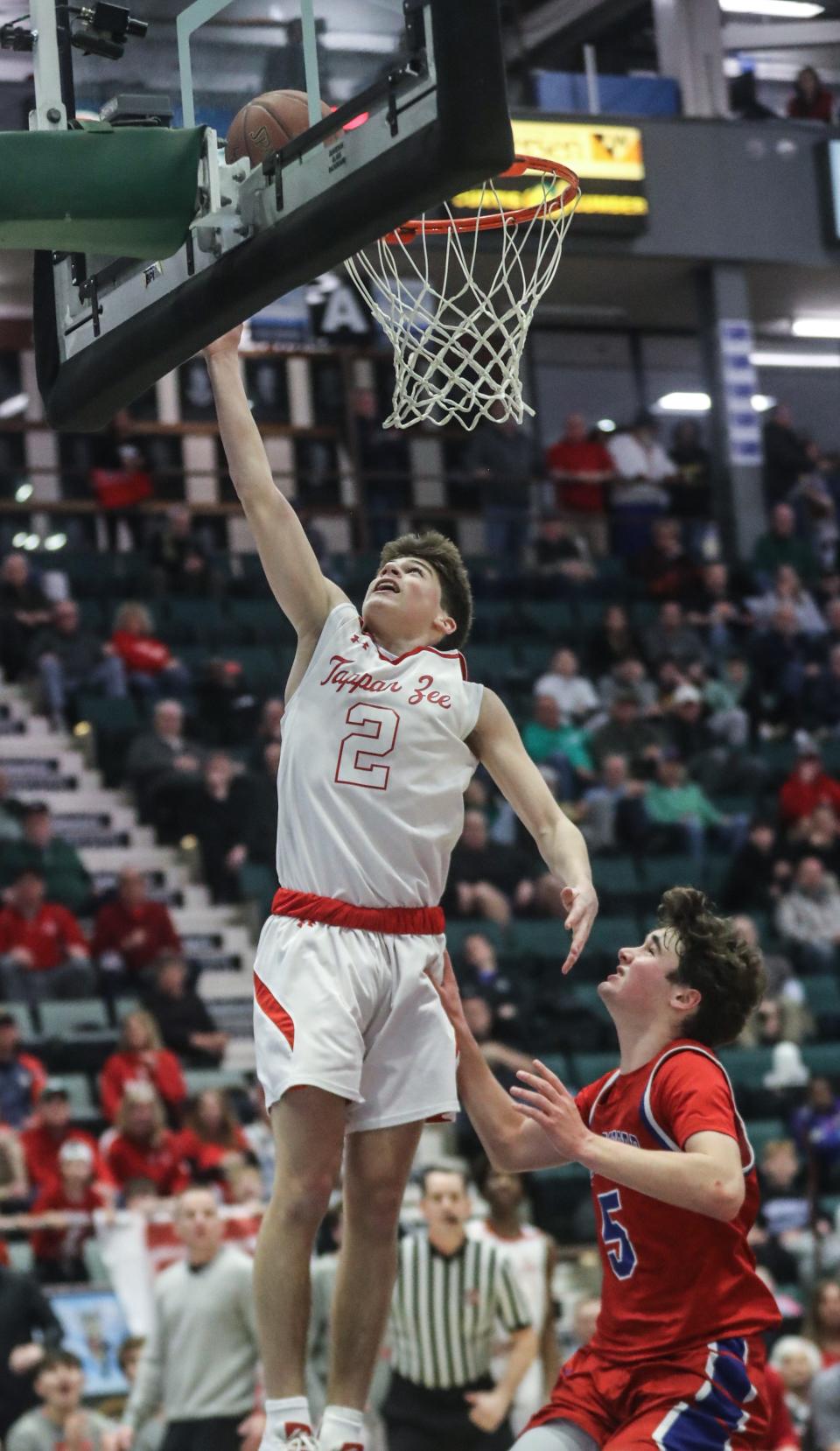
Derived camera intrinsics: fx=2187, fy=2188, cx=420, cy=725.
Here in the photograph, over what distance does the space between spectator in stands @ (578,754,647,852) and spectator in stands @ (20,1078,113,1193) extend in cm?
603

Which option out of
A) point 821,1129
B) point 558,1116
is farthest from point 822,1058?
point 558,1116

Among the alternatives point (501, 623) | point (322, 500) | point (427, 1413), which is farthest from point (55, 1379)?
point (322, 500)

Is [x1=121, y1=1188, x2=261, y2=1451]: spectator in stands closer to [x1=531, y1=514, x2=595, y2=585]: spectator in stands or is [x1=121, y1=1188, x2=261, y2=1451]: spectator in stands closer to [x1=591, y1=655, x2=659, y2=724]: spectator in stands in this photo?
[x1=591, y1=655, x2=659, y2=724]: spectator in stands

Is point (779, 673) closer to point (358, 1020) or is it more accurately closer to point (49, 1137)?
point (49, 1137)

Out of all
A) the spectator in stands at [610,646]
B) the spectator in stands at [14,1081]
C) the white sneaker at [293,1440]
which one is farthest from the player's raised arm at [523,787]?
the spectator in stands at [610,646]

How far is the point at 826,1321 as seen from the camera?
35.1 ft

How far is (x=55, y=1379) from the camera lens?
9070mm

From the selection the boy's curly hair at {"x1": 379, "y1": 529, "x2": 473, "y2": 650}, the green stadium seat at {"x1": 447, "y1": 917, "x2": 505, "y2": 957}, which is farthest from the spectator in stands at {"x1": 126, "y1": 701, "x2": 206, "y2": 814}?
the boy's curly hair at {"x1": 379, "y1": 529, "x2": 473, "y2": 650}

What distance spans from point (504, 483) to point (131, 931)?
25.4 feet

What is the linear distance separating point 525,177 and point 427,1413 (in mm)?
4837

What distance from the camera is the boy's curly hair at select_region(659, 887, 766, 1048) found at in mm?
5035

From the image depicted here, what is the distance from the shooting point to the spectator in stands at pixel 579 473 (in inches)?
805

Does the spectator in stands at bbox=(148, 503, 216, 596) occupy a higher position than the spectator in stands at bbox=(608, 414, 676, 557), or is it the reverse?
the spectator in stands at bbox=(608, 414, 676, 557)

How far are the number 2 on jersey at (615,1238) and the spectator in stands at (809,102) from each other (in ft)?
59.5
